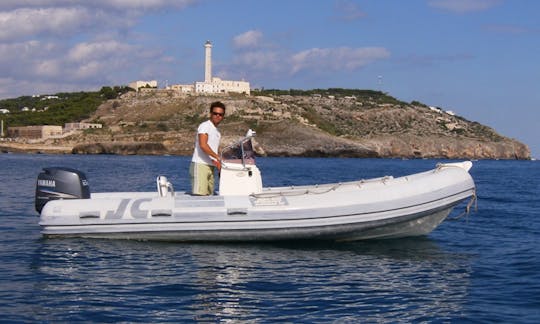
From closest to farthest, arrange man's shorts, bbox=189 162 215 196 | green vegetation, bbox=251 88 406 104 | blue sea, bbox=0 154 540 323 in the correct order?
1. blue sea, bbox=0 154 540 323
2. man's shorts, bbox=189 162 215 196
3. green vegetation, bbox=251 88 406 104

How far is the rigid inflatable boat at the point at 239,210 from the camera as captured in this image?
11477mm

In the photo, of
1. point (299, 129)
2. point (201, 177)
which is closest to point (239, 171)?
point (201, 177)

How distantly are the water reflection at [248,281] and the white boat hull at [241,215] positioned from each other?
22 centimetres

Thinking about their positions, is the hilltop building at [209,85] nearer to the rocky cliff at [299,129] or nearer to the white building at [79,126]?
the rocky cliff at [299,129]

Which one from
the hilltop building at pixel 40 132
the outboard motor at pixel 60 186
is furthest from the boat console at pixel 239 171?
the hilltop building at pixel 40 132

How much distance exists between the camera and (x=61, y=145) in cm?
9912

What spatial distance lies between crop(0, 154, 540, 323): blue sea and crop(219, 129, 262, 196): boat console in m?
1.01

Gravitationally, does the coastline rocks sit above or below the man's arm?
above

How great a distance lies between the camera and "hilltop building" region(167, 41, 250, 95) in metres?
131

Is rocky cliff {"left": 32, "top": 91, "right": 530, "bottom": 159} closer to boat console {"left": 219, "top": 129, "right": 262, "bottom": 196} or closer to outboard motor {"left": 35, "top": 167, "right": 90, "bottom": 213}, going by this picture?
outboard motor {"left": 35, "top": 167, "right": 90, "bottom": 213}

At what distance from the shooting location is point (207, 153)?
11586 mm

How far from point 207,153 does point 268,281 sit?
3.09 m

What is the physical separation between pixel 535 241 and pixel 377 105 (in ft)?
445

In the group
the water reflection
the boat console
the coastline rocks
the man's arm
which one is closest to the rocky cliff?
the coastline rocks
